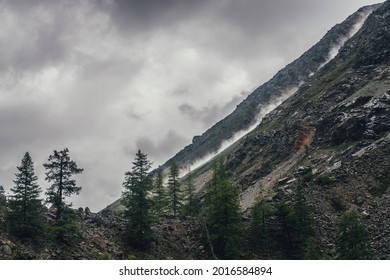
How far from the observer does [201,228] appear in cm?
6247

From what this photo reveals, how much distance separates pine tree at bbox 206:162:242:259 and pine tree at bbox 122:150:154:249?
8.96m

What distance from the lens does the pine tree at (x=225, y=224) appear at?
54812 mm

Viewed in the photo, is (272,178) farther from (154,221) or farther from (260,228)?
→ (154,221)

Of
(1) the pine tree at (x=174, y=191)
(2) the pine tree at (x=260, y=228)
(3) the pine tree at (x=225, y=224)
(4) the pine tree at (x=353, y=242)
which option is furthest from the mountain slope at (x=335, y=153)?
(1) the pine tree at (x=174, y=191)

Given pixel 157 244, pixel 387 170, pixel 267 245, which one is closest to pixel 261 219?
pixel 267 245

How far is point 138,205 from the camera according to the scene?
54.6m

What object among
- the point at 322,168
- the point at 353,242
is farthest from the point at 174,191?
the point at 353,242

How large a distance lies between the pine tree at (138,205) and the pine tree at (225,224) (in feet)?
29.4

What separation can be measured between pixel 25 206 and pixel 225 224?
25.9 m

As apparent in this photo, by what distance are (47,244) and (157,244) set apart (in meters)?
15.9

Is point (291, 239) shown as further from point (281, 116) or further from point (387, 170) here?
point (281, 116)

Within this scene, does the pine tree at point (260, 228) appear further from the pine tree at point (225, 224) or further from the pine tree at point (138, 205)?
the pine tree at point (138, 205)

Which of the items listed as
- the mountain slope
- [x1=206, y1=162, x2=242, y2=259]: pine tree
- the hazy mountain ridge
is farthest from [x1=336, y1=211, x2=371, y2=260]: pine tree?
[x1=206, y1=162, x2=242, y2=259]: pine tree

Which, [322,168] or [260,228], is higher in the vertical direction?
[322,168]
